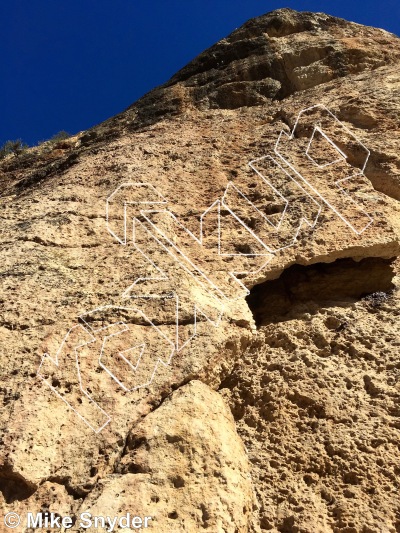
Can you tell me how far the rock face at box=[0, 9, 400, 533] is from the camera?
274 cm

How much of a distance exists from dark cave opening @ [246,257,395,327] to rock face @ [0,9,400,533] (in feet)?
0.05

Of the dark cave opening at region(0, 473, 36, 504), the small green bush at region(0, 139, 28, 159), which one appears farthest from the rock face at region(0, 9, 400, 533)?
the small green bush at region(0, 139, 28, 159)

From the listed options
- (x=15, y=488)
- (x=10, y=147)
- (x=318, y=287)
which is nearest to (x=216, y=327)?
(x=318, y=287)

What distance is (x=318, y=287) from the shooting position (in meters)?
4.09

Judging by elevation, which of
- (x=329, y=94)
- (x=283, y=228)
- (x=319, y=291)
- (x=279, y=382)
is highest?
(x=329, y=94)

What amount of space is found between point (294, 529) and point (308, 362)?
39.8 inches

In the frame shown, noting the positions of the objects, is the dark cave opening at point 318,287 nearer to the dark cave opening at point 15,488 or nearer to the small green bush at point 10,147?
the dark cave opening at point 15,488

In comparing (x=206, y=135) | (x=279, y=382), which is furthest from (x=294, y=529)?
(x=206, y=135)

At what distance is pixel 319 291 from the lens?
4055mm

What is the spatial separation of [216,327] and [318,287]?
3.55 ft

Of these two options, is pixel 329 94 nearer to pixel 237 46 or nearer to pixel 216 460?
pixel 237 46
